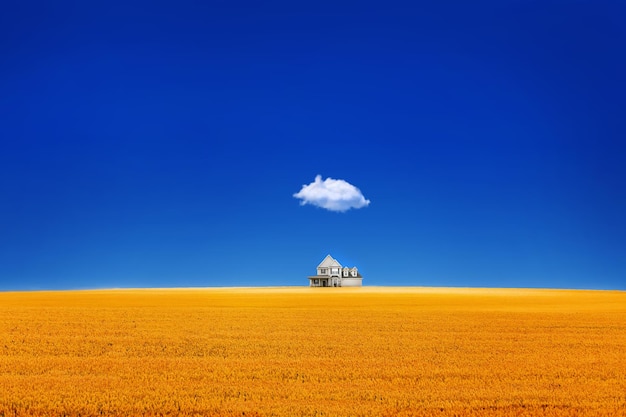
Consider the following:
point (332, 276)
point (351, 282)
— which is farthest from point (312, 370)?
point (351, 282)

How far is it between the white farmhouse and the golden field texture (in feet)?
252

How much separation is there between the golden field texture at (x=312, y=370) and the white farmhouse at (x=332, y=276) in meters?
76.8

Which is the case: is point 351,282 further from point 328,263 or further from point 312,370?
point 312,370

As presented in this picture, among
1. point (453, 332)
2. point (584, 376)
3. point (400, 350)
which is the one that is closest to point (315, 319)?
point (453, 332)

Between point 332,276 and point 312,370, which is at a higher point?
point 332,276

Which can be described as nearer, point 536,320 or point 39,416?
point 39,416

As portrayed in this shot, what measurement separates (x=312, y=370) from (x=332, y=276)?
87.8 metres

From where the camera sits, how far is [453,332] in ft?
71.4

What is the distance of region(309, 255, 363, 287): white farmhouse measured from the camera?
100787mm

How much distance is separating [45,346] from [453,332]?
15.6m

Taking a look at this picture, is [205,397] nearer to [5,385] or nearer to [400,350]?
[5,385]

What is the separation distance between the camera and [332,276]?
3971 inches

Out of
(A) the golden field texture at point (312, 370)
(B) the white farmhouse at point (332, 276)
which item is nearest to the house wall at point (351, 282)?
(B) the white farmhouse at point (332, 276)

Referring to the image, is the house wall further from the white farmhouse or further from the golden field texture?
the golden field texture
